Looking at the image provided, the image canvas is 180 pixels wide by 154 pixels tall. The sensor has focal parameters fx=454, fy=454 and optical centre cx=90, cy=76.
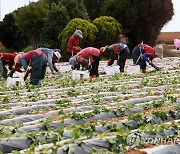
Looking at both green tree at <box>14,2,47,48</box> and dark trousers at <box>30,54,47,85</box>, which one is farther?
green tree at <box>14,2,47,48</box>

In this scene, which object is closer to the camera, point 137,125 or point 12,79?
point 137,125

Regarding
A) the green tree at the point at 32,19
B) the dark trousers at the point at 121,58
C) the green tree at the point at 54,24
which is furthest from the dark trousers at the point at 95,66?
the green tree at the point at 32,19

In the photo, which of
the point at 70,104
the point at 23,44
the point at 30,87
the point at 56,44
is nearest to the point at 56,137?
the point at 70,104

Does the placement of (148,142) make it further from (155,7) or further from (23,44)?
(23,44)

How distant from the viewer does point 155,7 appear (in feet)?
96.4

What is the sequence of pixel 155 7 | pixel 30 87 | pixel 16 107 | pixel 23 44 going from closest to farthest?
pixel 16 107
pixel 30 87
pixel 155 7
pixel 23 44

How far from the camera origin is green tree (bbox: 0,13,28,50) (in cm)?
3744

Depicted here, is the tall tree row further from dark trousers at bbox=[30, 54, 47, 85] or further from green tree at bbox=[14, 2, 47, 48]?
dark trousers at bbox=[30, 54, 47, 85]

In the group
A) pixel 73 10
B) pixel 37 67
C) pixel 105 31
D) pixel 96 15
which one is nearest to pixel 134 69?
pixel 37 67

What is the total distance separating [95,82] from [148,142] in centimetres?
673

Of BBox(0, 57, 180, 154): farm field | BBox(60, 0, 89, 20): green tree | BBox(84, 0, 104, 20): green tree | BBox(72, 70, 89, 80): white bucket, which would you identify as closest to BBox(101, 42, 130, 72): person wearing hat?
BBox(72, 70, 89, 80): white bucket

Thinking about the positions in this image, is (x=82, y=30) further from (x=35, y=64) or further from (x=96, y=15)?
(x=35, y=64)

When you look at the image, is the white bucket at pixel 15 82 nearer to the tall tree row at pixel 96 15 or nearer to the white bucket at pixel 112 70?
the white bucket at pixel 112 70

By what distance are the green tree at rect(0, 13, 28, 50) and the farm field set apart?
2879 cm
